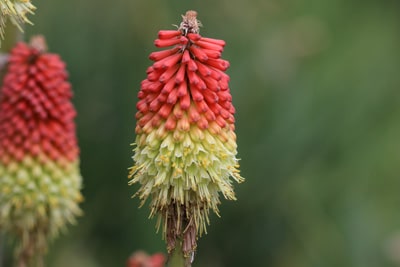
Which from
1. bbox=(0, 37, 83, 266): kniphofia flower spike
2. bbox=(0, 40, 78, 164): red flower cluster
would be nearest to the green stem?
bbox=(0, 37, 83, 266): kniphofia flower spike

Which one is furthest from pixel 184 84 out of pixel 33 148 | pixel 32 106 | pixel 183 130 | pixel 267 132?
pixel 267 132

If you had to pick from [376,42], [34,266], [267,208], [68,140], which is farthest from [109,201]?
[376,42]

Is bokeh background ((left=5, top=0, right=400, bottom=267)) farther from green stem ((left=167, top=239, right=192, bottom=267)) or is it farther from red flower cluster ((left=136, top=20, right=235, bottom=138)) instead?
green stem ((left=167, top=239, right=192, bottom=267))

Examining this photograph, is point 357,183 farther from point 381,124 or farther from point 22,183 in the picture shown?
point 22,183

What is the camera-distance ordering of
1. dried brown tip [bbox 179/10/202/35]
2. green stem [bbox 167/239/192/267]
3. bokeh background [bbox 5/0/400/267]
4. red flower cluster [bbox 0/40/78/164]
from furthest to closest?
bokeh background [bbox 5/0/400/267] < red flower cluster [bbox 0/40/78/164] < dried brown tip [bbox 179/10/202/35] < green stem [bbox 167/239/192/267]

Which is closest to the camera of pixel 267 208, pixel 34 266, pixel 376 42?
pixel 34 266

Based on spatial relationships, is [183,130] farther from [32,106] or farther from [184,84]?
[32,106]

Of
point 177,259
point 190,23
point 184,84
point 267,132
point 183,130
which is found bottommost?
point 177,259
